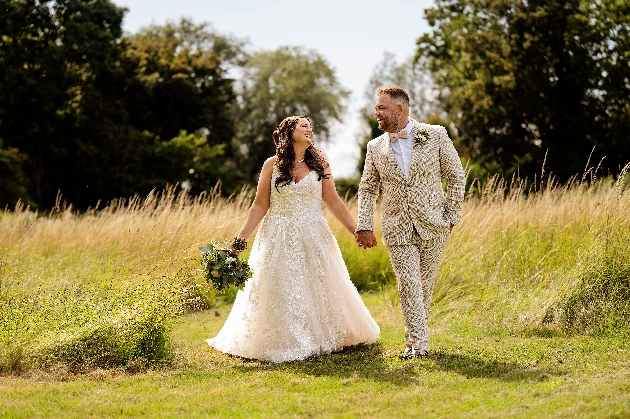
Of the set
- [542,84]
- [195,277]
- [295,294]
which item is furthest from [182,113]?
[295,294]

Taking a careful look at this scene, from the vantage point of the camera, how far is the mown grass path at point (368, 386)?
4711 millimetres

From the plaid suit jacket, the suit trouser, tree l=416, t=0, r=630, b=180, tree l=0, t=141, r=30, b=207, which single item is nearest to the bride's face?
the plaid suit jacket

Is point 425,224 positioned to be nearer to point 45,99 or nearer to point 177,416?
point 177,416

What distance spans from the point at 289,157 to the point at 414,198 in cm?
123

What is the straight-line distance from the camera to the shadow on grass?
18.1 feet

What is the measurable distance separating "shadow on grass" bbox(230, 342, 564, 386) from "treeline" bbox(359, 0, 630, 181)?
20381mm

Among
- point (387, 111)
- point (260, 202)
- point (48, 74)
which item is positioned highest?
point (48, 74)

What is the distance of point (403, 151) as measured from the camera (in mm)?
6070

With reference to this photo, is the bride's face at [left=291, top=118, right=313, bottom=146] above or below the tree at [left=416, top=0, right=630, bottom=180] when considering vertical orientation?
below

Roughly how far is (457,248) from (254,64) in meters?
38.9

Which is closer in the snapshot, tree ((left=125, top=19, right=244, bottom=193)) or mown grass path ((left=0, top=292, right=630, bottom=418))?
mown grass path ((left=0, top=292, right=630, bottom=418))

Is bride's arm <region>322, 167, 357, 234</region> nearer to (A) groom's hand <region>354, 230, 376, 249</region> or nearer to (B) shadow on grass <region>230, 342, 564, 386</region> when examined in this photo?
(A) groom's hand <region>354, 230, 376, 249</region>

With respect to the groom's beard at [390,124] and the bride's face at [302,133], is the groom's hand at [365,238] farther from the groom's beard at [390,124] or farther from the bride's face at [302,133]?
the bride's face at [302,133]

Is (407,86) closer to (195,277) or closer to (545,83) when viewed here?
(545,83)
